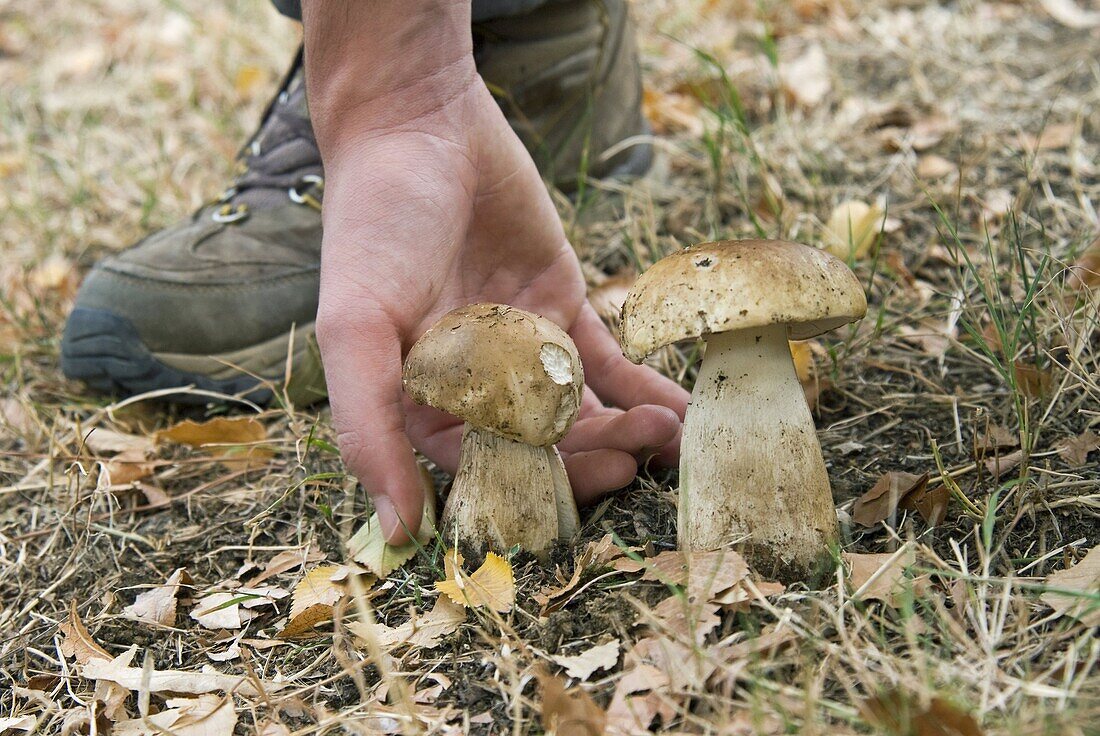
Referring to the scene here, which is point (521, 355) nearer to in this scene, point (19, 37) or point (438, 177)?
point (438, 177)

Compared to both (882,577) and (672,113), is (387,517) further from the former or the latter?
(672,113)

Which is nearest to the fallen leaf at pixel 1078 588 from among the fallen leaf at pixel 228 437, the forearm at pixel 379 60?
the forearm at pixel 379 60

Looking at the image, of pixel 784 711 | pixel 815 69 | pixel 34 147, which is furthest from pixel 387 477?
pixel 34 147

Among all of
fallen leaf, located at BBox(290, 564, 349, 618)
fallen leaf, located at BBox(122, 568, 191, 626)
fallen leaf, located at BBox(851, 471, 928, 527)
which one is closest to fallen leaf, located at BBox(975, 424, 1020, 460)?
fallen leaf, located at BBox(851, 471, 928, 527)

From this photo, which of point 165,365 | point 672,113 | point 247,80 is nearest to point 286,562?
point 165,365

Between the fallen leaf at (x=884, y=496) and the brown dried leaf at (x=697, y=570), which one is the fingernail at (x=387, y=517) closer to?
the brown dried leaf at (x=697, y=570)
